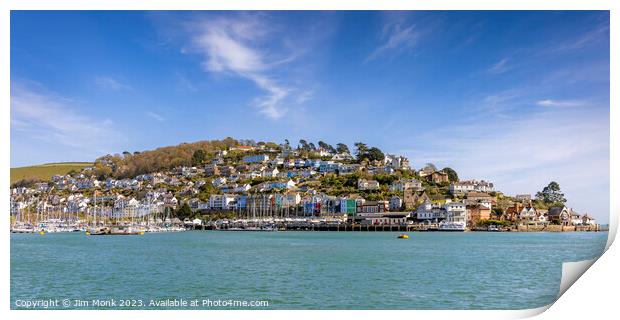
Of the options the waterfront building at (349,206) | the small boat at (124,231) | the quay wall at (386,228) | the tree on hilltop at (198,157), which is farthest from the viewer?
the tree on hilltop at (198,157)

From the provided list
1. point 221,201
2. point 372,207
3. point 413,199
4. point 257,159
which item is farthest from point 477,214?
point 257,159

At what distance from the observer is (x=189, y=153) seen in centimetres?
4778

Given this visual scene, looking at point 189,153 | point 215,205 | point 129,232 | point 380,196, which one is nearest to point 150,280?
point 129,232

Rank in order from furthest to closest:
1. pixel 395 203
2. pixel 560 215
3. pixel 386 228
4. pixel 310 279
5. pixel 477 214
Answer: pixel 395 203 < pixel 477 214 < pixel 386 228 < pixel 560 215 < pixel 310 279

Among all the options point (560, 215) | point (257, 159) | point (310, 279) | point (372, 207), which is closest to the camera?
point (310, 279)

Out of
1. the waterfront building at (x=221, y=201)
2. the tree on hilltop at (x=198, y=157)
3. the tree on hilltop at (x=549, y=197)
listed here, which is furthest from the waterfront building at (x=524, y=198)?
the tree on hilltop at (x=198, y=157)

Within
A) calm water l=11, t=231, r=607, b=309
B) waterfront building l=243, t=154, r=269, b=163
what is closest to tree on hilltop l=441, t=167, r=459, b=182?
waterfront building l=243, t=154, r=269, b=163

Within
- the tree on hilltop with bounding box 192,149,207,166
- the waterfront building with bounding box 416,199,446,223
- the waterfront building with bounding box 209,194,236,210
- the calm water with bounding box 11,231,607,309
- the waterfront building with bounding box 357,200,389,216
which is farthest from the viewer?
the tree on hilltop with bounding box 192,149,207,166

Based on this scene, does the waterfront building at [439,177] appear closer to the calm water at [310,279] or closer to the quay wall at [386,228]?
the quay wall at [386,228]

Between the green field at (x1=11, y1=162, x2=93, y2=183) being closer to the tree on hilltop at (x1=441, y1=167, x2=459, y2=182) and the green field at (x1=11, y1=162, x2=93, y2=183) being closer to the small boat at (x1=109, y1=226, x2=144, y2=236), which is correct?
the small boat at (x1=109, y1=226, x2=144, y2=236)

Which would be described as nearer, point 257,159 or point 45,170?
point 45,170

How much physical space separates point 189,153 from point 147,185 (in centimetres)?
616

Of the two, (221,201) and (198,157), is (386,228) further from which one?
(198,157)
